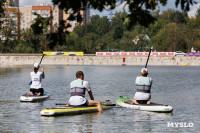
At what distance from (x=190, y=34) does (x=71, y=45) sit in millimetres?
34448

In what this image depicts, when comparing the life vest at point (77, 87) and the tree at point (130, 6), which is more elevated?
the tree at point (130, 6)

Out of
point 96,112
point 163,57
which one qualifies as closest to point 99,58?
point 163,57

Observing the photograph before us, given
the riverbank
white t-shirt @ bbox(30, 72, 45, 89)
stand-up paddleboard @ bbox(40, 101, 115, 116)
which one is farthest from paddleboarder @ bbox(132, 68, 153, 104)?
the riverbank

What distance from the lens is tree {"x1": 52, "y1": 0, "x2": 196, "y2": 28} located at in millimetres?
10516

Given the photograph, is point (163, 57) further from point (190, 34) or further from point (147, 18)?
point (147, 18)

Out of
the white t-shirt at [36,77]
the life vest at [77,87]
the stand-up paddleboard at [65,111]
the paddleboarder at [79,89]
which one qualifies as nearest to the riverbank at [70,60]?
the white t-shirt at [36,77]

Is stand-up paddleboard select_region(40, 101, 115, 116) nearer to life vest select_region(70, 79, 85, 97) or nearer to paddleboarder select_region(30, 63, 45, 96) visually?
life vest select_region(70, 79, 85, 97)

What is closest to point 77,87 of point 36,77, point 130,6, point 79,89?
point 79,89

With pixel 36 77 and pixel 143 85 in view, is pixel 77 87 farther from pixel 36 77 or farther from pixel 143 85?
pixel 36 77

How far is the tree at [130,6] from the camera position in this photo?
10.5 meters

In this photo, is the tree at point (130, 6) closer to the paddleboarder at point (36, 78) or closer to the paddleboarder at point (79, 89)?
the paddleboarder at point (79, 89)

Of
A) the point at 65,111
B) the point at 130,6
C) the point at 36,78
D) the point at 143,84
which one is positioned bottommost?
the point at 65,111

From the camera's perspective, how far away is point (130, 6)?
424 inches

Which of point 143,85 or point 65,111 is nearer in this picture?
point 65,111
